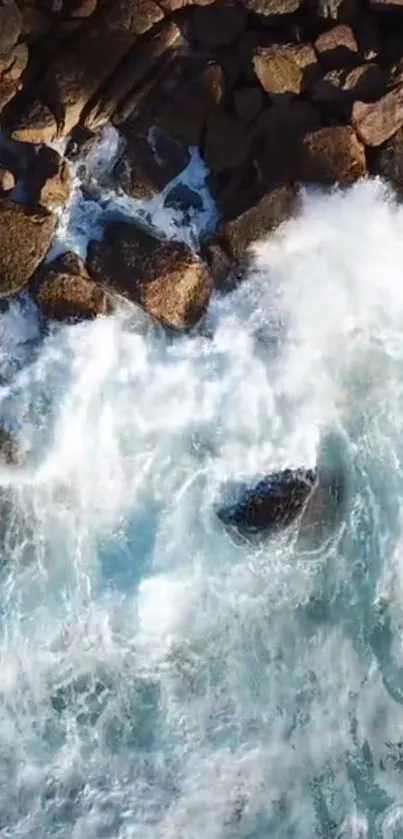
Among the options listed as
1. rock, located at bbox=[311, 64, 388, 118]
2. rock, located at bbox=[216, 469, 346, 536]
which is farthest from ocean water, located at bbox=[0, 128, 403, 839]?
rock, located at bbox=[311, 64, 388, 118]

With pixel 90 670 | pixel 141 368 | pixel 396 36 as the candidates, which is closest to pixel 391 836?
pixel 90 670

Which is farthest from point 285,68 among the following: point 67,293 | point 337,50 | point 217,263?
point 67,293

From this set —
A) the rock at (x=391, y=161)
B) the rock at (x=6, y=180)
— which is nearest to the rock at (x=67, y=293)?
the rock at (x=6, y=180)

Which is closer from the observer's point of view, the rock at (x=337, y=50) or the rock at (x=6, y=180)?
the rock at (x=6, y=180)

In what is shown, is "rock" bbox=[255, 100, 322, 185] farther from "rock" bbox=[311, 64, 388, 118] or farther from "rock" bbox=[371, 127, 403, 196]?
"rock" bbox=[371, 127, 403, 196]

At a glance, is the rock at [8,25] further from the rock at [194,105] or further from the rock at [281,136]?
the rock at [281,136]

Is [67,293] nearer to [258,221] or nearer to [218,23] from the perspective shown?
[258,221]
